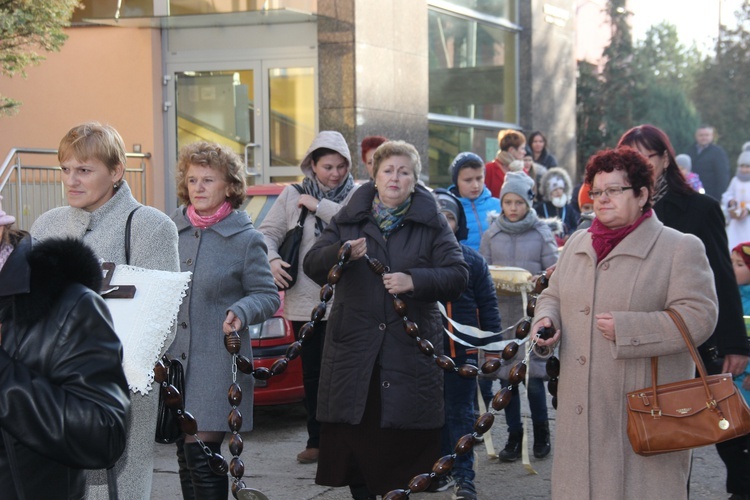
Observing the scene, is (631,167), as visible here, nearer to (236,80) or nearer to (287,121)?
(287,121)

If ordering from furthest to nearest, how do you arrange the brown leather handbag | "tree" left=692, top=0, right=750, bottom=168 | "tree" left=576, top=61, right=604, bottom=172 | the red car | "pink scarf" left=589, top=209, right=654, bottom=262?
"tree" left=692, top=0, right=750, bottom=168 < "tree" left=576, top=61, right=604, bottom=172 < the red car < "pink scarf" left=589, top=209, right=654, bottom=262 < the brown leather handbag

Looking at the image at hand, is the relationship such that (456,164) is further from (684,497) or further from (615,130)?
(615,130)

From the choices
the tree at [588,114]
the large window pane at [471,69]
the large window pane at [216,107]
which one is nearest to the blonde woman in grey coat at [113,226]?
the large window pane at [216,107]

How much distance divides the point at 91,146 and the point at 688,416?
2606mm

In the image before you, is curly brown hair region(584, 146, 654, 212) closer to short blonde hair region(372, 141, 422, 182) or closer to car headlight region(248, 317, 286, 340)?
short blonde hair region(372, 141, 422, 182)

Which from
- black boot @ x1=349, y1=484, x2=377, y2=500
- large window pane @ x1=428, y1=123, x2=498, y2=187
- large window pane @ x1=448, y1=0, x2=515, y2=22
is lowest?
black boot @ x1=349, y1=484, x2=377, y2=500

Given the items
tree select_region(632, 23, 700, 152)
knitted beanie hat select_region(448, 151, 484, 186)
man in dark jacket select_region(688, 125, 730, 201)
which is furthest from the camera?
tree select_region(632, 23, 700, 152)

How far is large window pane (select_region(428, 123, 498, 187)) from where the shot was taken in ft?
54.5

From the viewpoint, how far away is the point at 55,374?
252cm

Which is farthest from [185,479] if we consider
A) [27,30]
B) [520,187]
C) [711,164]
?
[711,164]

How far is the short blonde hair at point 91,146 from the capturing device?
436 cm

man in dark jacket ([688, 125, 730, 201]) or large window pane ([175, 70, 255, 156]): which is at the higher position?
large window pane ([175, 70, 255, 156])

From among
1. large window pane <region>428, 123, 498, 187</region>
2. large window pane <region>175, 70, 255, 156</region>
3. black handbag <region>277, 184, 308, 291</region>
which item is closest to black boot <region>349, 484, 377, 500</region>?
black handbag <region>277, 184, 308, 291</region>

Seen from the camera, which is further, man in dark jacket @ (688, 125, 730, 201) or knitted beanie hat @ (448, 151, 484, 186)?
man in dark jacket @ (688, 125, 730, 201)
